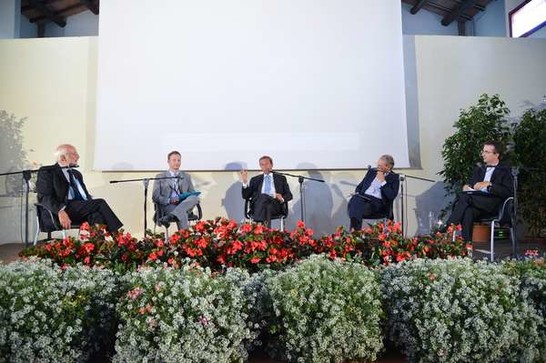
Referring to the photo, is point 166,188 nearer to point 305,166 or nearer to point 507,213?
point 305,166

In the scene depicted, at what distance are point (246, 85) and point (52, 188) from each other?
2534mm

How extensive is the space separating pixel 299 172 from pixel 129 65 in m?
2.35

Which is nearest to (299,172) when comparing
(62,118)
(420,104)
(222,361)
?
(420,104)

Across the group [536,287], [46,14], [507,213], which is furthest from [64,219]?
[46,14]

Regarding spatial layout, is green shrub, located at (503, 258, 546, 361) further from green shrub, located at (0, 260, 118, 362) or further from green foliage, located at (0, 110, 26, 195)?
green foliage, located at (0, 110, 26, 195)

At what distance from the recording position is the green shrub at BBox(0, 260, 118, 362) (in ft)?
4.92

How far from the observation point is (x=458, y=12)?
8.41 m

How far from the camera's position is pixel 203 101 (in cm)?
525

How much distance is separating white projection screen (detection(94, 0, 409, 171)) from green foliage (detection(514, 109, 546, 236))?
4.27 feet

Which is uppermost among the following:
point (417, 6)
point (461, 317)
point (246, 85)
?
point (417, 6)

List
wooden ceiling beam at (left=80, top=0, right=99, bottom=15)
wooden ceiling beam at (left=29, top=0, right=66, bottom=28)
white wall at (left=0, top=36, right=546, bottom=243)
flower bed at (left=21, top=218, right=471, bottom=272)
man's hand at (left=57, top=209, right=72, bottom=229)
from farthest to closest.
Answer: wooden ceiling beam at (left=80, top=0, right=99, bottom=15), wooden ceiling beam at (left=29, top=0, right=66, bottom=28), white wall at (left=0, top=36, right=546, bottom=243), man's hand at (left=57, top=209, right=72, bottom=229), flower bed at (left=21, top=218, right=471, bottom=272)

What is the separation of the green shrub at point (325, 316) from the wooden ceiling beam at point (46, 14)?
7.86m

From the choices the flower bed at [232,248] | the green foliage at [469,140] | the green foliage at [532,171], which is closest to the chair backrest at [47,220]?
the flower bed at [232,248]

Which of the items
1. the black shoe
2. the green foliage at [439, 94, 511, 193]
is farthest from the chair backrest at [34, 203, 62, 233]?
the green foliage at [439, 94, 511, 193]
